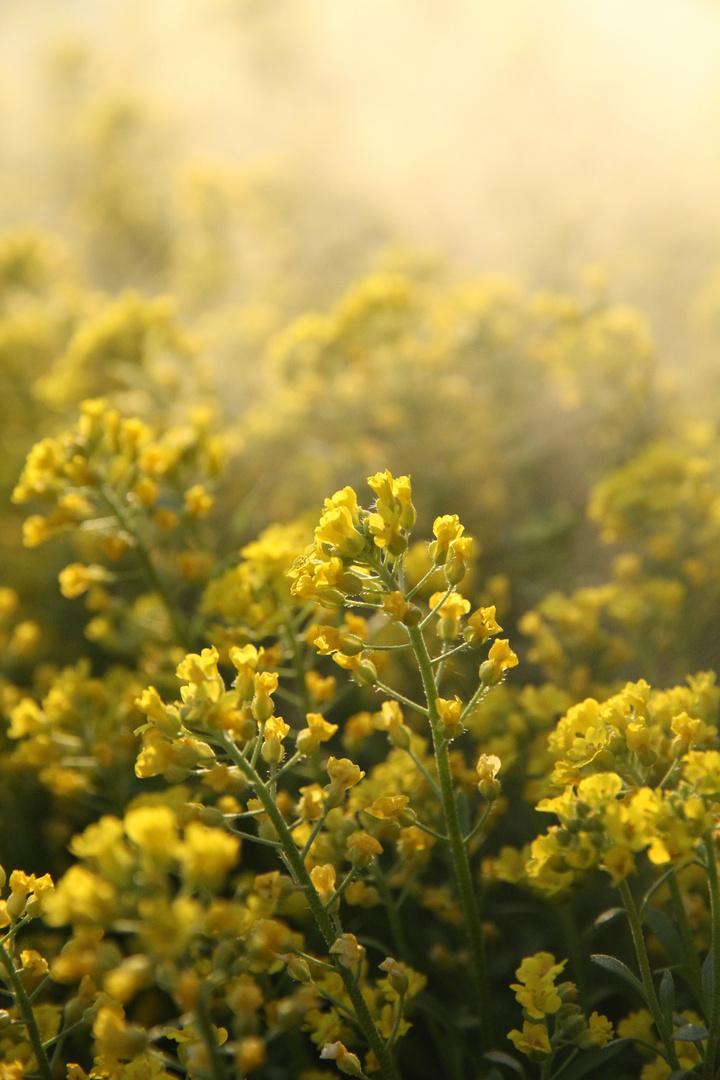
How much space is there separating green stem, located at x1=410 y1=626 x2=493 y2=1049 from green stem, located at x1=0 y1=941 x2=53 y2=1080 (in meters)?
0.75

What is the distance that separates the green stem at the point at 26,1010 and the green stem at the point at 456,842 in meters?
0.75

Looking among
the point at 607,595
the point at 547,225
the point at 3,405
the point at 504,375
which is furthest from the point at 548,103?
the point at 607,595

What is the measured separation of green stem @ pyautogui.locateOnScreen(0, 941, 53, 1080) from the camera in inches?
53.9

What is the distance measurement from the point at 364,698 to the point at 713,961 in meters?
1.31

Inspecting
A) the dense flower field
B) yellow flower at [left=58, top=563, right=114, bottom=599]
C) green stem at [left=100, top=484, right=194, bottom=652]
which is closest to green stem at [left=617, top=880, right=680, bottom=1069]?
the dense flower field

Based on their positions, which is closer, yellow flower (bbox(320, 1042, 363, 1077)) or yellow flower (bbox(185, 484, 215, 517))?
yellow flower (bbox(320, 1042, 363, 1077))

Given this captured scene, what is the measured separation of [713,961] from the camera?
1.30 metres

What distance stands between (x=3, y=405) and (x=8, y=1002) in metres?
3.10

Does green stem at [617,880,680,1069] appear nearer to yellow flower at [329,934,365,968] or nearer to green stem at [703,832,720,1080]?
green stem at [703,832,720,1080]

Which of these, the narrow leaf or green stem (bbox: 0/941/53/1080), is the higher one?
green stem (bbox: 0/941/53/1080)

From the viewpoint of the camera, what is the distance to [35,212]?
37.0 ft

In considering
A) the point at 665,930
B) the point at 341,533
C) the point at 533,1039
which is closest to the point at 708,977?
the point at 665,930

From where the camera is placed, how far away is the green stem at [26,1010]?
1.37m

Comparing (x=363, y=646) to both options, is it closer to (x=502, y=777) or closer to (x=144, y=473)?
(x=502, y=777)
